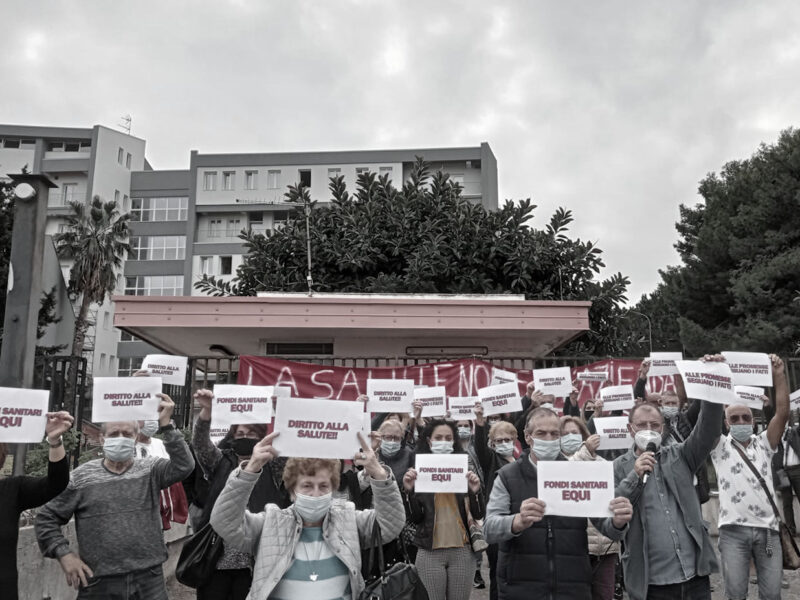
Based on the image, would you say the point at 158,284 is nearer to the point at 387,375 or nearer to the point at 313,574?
the point at 387,375

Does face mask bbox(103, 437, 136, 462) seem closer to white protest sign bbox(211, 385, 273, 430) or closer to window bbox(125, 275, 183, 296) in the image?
white protest sign bbox(211, 385, 273, 430)

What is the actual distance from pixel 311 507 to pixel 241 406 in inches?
88.9

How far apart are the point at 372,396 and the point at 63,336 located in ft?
136

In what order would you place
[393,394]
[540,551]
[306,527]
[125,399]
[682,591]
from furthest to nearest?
[393,394] < [125,399] < [682,591] < [540,551] < [306,527]

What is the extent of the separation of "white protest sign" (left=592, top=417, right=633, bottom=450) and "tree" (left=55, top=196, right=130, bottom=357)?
35.7 meters

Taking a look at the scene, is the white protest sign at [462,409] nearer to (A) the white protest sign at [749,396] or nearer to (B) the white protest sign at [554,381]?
(B) the white protest sign at [554,381]

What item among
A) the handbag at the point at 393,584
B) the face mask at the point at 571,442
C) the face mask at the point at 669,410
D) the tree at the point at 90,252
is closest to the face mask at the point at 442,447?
the face mask at the point at 571,442

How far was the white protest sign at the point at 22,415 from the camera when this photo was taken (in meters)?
3.83

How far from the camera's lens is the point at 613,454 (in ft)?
21.2

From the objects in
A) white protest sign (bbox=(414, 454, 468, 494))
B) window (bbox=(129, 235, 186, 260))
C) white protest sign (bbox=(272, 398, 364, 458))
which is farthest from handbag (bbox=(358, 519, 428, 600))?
window (bbox=(129, 235, 186, 260))

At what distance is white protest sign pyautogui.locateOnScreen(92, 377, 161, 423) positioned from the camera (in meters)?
4.34

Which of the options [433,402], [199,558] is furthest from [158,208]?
[199,558]

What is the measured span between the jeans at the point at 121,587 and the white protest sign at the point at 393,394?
9.75ft

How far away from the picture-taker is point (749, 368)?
5.62 metres
